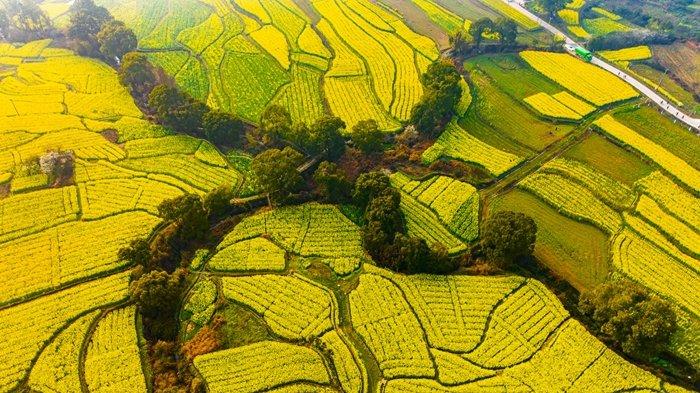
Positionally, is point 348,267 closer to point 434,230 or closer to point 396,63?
point 434,230

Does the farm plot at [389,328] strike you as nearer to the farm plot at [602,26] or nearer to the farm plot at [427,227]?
the farm plot at [427,227]

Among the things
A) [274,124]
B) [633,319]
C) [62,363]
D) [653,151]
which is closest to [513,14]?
[653,151]

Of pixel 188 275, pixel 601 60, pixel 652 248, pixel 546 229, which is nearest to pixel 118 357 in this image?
pixel 188 275

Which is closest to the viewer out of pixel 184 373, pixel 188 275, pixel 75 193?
pixel 184 373

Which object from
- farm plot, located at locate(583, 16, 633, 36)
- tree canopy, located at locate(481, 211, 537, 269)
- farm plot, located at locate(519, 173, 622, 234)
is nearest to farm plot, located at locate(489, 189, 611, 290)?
farm plot, located at locate(519, 173, 622, 234)

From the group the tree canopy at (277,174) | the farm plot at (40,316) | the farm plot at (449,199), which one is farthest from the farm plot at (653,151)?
the farm plot at (40,316)

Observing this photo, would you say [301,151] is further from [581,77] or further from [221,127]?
[581,77]
